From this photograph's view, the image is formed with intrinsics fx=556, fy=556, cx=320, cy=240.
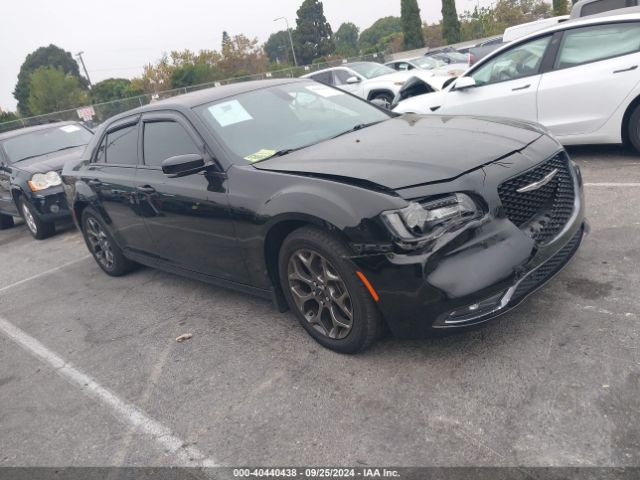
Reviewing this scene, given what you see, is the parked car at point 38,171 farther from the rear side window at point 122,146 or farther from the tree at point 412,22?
the tree at point 412,22

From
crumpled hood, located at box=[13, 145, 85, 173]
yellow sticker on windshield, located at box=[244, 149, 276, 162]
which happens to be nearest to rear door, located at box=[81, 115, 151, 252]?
yellow sticker on windshield, located at box=[244, 149, 276, 162]

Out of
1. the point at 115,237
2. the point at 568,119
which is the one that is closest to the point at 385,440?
the point at 115,237

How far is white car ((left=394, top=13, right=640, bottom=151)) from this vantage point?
576cm

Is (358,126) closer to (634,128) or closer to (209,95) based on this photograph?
A: (209,95)

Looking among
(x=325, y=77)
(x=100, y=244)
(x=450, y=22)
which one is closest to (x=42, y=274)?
(x=100, y=244)

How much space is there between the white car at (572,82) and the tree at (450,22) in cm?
4941

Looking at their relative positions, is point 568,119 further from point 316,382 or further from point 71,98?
point 71,98

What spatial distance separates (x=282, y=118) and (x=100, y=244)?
281cm

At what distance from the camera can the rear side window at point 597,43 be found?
5.78m

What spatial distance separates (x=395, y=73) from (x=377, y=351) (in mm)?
11438

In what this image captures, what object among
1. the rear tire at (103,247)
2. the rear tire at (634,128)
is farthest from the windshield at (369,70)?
the rear tire at (103,247)

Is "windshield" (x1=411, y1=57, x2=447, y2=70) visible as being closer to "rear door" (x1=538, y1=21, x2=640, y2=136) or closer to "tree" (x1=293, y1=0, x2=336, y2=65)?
"rear door" (x1=538, y1=21, x2=640, y2=136)

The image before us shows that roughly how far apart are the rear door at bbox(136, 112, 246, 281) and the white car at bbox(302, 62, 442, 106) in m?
8.22

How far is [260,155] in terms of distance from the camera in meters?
3.74
